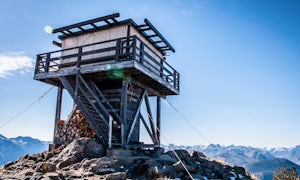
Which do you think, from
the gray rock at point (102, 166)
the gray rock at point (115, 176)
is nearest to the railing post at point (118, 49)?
the gray rock at point (102, 166)

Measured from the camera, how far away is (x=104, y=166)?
11.0 meters

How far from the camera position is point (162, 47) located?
65.0 feet

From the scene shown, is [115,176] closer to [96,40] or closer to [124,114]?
[124,114]

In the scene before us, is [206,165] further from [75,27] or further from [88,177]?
[75,27]

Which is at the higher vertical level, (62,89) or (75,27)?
(75,27)

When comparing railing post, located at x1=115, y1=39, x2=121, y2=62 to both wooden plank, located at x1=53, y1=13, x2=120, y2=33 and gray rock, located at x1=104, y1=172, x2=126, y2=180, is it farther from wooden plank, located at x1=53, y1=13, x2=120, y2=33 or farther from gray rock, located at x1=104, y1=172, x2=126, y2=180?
gray rock, located at x1=104, y1=172, x2=126, y2=180

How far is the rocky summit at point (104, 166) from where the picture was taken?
409 inches

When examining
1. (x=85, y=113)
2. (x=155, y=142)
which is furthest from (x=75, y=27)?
(x=155, y=142)

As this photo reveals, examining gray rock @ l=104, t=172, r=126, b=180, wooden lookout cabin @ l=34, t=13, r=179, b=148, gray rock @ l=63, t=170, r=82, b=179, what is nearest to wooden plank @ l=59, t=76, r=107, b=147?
wooden lookout cabin @ l=34, t=13, r=179, b=148

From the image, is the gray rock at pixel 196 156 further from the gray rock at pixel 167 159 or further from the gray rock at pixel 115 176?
the gray rock at pixel 115 176

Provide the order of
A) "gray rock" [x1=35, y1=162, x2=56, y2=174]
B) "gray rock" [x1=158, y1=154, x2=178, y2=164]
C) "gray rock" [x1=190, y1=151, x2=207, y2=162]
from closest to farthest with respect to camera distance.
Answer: "gray rock" [x1=35, y1=162, x2=56, y2=174]
"gray rock" [x1=158, y1=154, x2=178, y2=164]
"gray rock" [x1=190, y1=151, x2=207, y2=162]

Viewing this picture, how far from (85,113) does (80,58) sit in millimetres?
3254

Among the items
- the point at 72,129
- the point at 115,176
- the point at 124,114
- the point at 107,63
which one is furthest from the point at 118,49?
the point at 115,176

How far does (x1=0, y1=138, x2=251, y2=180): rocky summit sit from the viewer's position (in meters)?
10.4
